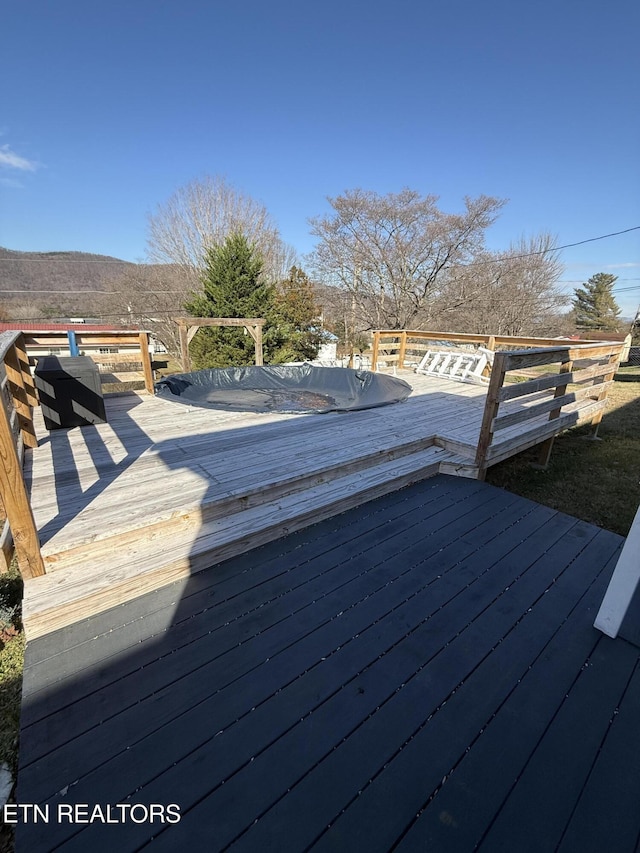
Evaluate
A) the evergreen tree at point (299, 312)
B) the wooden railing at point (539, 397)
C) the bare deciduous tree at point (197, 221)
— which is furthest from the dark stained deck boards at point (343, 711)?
the bare deciduous tree at point (197, 221)

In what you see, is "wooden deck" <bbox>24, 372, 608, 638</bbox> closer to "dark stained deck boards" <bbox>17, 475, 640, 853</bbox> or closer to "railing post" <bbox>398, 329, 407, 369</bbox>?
"dark stained deck boards" <bbox>17, 475, 640, 853</bbox>

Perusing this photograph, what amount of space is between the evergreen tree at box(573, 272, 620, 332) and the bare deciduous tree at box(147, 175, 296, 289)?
2047cm

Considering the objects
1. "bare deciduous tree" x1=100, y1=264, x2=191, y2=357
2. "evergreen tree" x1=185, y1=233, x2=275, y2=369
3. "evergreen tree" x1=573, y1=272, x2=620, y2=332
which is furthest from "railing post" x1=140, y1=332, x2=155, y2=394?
"evergreen tree" x1=573, y1=272, x2=620, y2=332

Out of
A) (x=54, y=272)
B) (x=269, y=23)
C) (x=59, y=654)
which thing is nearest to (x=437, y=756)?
(x=59, y=654)

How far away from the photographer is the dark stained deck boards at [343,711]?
0.90 m

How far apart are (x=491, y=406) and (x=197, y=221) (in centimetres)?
1355

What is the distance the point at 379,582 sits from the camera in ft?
5.60

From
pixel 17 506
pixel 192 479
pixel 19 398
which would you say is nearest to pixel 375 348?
pixel 192 479

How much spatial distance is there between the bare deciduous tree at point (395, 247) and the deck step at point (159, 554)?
43.5 feet

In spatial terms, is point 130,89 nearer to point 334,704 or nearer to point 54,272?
point 54,272

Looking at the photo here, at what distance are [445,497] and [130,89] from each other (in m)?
13.1

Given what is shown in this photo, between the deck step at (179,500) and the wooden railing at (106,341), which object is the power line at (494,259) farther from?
the deck step at (179,500)

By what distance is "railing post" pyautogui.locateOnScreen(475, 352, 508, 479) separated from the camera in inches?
101

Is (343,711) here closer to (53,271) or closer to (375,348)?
(375,348)
